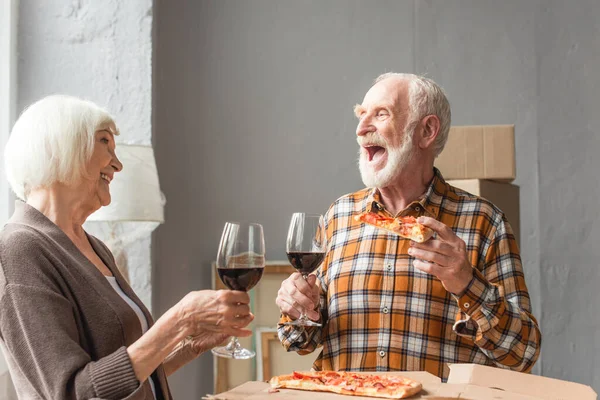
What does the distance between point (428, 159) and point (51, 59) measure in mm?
1826

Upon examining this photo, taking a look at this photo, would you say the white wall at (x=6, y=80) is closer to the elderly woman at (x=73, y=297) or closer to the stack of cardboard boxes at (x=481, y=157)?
the elderly woman at (x=73, y=297)

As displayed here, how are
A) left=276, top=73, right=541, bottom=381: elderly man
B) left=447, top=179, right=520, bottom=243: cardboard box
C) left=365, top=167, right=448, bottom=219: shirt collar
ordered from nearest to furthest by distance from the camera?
left=276, top=73, right=541, bottom=381: elderly man, left=365, top=167, right=448, bottom=219: shirt collar, left=447, top=179, right=520, bottom=243: cardboard box

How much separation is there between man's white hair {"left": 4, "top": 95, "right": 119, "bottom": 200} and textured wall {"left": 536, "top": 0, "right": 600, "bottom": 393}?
8.63 feet

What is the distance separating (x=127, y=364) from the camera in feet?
4.61

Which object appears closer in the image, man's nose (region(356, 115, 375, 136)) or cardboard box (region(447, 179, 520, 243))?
man's nose (region(356, 115, 375, 136))

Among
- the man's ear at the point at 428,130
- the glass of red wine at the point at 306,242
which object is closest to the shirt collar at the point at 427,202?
the man's ear at the point at 428,130

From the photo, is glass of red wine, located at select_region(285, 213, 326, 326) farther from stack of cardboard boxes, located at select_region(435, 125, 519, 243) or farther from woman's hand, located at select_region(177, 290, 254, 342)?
stack of cardboard boxes, located at select_region(435, 125, 519, 243)

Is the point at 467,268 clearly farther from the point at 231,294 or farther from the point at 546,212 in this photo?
the point at 546,212

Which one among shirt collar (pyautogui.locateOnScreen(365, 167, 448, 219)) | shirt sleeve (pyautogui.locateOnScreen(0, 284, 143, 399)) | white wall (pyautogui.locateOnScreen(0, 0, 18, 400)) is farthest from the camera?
white wall (pyautogui.locateOnScreen(0, 0, 18, 400))

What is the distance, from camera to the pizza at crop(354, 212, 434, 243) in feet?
5.46

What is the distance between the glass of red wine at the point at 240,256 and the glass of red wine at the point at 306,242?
225 millimetres

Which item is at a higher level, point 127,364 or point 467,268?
point 467,268

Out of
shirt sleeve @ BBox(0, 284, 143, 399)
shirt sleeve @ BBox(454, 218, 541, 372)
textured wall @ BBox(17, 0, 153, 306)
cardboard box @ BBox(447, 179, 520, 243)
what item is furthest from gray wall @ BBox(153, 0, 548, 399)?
shirt sleeve @ BBox(0, 284, 143, 399)

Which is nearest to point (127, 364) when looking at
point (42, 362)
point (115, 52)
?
point (42, 362)
